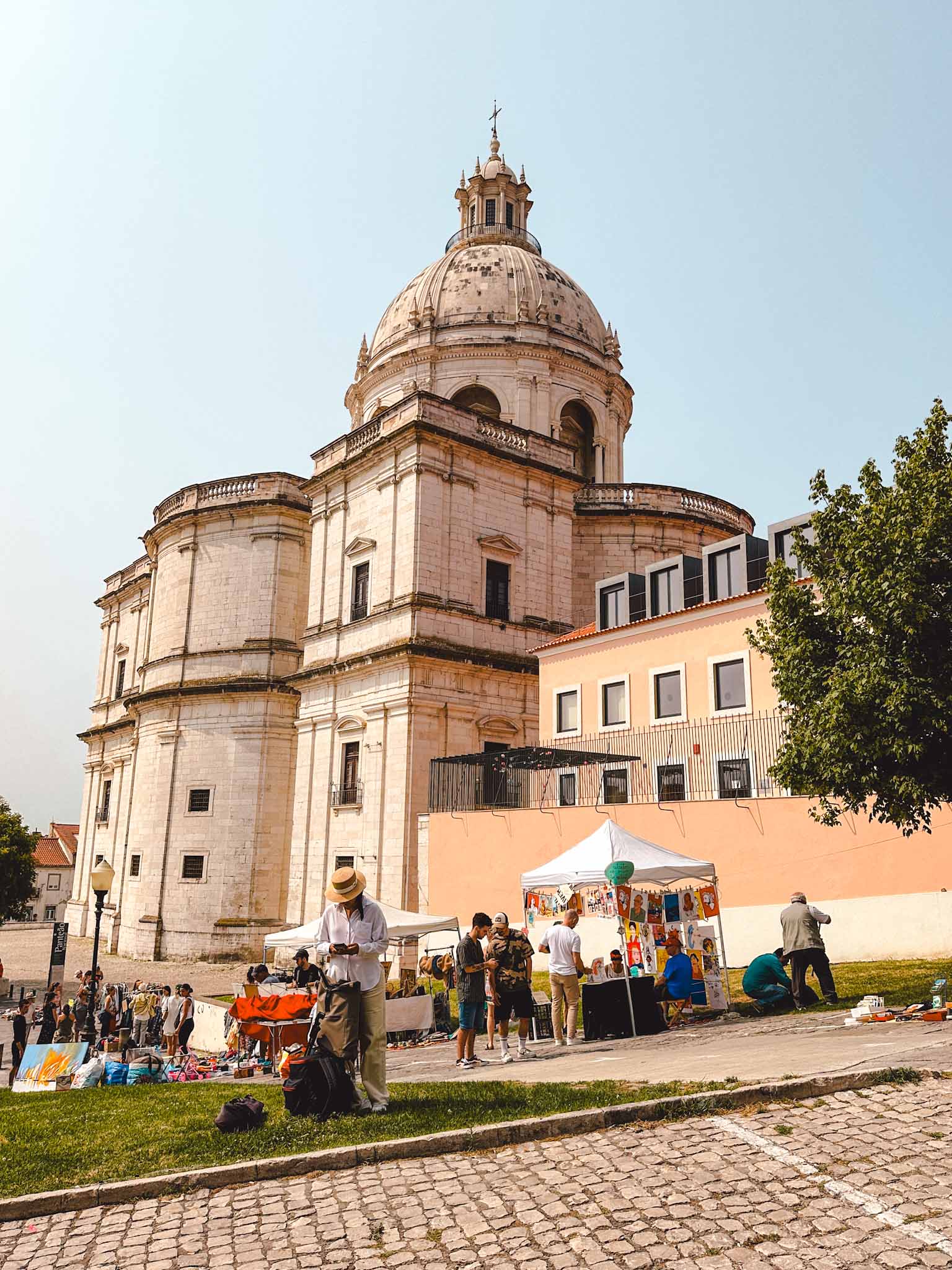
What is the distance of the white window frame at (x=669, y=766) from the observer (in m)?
21.0

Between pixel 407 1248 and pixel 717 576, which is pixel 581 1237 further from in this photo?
pixel 717 576

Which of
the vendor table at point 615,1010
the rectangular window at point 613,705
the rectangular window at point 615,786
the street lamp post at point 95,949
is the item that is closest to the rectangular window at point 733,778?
the rectangular window at point 615,786

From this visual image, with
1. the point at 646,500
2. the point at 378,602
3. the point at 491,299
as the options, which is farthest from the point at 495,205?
the point at 378,602

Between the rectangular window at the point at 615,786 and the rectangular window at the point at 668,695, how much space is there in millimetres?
1988

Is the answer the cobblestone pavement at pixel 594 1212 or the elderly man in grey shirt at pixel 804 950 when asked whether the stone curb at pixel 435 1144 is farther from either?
the elderly man in grey shirt at pixel 804 950

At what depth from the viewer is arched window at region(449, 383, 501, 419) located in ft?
132

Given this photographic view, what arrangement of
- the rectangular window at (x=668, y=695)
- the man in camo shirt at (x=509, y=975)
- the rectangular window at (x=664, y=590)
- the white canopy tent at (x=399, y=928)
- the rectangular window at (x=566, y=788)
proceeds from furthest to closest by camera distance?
the rectangular window at (x=664, y=590), the rectangular window at (x=566, y=788), the rectangular window at (x=668, y=695), the white canopy tent at (x=399, y=928), the man in camo shirt at (x=509, y=975)

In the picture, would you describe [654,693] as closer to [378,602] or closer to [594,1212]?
[378,602]

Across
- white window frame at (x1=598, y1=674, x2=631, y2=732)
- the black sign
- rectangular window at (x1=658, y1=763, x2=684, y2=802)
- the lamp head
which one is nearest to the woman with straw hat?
the lamp head

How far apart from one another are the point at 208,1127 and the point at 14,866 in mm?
39409

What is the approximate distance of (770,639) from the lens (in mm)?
15688

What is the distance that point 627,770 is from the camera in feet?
73.8

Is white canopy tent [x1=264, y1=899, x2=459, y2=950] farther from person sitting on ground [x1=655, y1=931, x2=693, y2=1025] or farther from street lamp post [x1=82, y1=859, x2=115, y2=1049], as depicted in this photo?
person sitting on ground [x1=655, y1=931, x2=693, y2=1025]

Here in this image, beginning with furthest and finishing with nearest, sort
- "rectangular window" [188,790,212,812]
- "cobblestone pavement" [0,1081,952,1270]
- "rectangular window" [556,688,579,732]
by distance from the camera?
1. "rectangular window" [188,790,212,812]
2. "rectangular window" [556,688,579,732]
3. "cobblestone pavement" [0,1081,952,1270]
